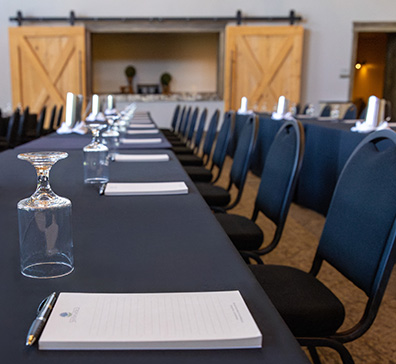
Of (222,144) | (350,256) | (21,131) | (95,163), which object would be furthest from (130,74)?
(350,256)

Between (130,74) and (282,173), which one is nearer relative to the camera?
(282,173)

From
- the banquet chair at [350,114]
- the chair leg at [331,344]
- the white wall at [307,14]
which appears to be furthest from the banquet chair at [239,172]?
the white wall at [307,14]

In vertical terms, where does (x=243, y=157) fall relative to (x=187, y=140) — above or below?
above

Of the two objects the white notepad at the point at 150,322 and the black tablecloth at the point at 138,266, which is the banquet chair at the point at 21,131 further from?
the white notepad at the point at 150,322

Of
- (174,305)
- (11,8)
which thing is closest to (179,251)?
(174,305)

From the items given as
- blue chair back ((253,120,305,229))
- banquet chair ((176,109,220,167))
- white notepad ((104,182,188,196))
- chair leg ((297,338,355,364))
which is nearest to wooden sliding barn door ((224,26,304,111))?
banquet chair ((176,109,220,167))

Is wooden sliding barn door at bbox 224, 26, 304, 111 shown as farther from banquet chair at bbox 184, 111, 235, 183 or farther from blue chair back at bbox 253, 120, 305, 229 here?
blue chair back at bbox 253, 120, 305, 229

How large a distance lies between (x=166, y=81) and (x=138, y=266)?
12.6 meters

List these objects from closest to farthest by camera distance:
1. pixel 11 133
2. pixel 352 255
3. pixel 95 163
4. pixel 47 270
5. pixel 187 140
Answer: pixel 47 270 < pixel 352 255 < pixel 95 163 < pixel 11 133 < pixel 187 140

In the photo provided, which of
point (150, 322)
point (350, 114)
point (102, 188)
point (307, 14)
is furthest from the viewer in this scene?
point (307, 14)

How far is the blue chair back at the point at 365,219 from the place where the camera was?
1.20 meters

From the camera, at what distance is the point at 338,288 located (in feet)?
8.27

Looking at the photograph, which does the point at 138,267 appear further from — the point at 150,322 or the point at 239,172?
the point at 239,172

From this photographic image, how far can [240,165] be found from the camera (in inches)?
103
